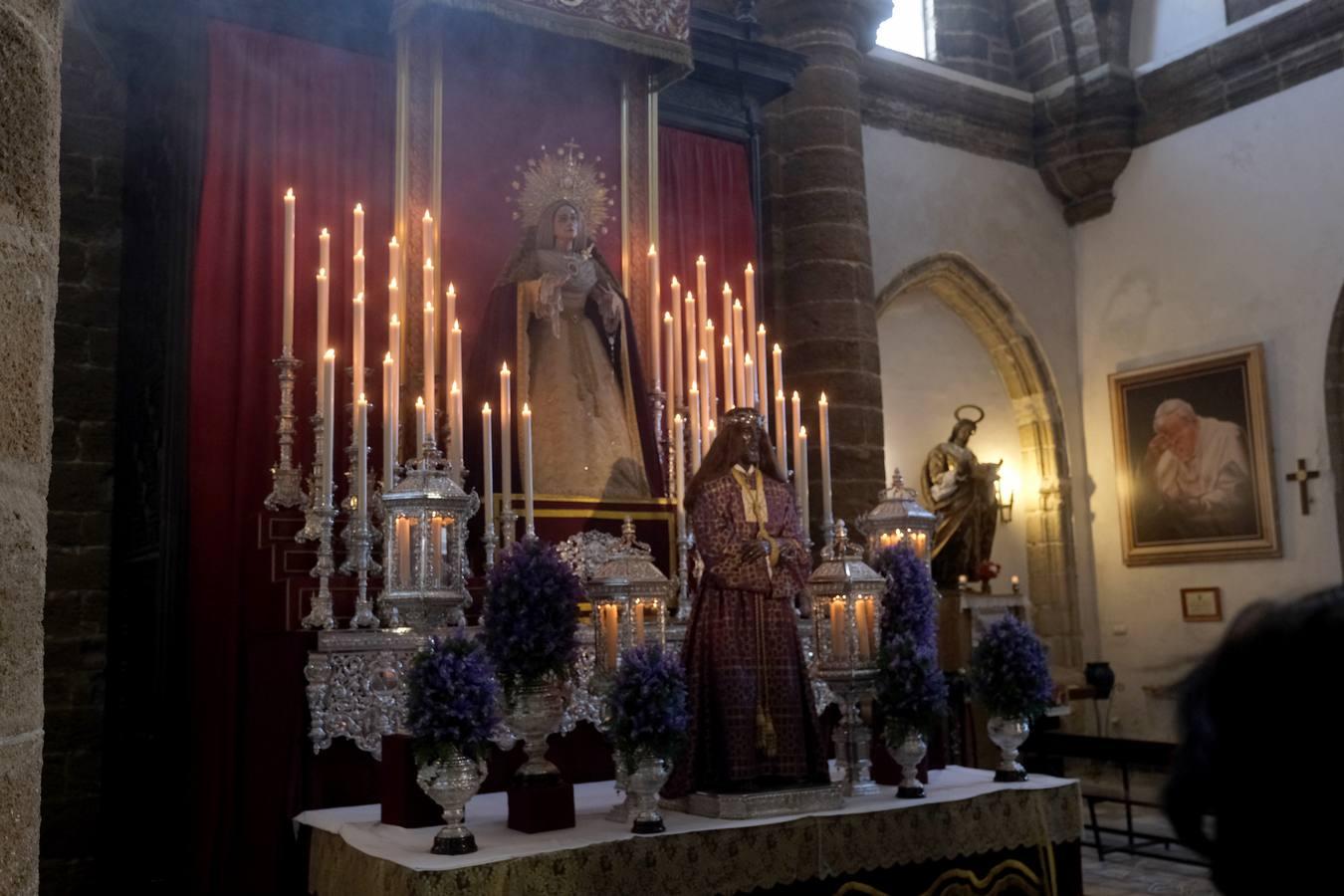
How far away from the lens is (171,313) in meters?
6.68

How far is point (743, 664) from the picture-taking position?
4.99 metres

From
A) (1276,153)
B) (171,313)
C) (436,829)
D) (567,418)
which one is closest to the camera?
(436,829)

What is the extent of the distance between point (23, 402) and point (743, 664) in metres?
3.71

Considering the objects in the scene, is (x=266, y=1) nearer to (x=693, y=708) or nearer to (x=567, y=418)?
(x=567, y=418)

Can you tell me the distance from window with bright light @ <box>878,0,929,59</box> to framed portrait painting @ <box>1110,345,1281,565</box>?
3.79 metres

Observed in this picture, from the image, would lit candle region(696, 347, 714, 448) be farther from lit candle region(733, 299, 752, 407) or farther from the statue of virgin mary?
the statue of virgin mary

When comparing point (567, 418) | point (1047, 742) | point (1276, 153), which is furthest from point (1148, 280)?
point (567, 418)

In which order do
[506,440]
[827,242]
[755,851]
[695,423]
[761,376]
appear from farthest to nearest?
[827,242] → [761,376] → [695,423] → [506,440] → [755,851]

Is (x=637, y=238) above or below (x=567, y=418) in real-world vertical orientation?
above

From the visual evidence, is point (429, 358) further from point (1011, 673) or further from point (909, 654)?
point (1011, 673)

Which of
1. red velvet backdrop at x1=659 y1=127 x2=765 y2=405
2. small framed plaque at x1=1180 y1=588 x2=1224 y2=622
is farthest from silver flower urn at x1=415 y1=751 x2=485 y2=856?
small framed plaque at x1=1180 y1=588 x2=1224 y2=622

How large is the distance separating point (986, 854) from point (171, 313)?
15.6 ft

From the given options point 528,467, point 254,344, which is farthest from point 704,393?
point 254,344

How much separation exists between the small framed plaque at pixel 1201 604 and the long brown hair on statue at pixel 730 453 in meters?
7.58
